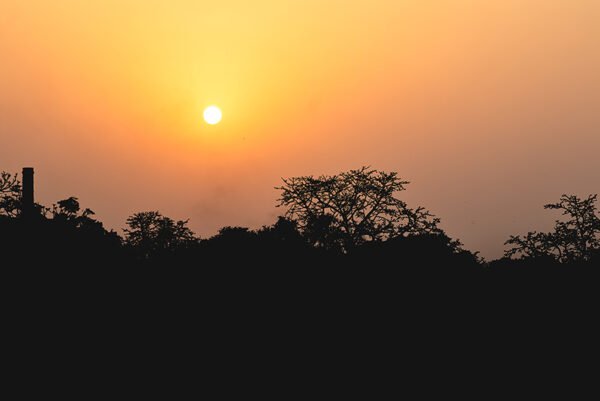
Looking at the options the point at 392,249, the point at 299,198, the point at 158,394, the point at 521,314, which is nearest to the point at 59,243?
the point at 158,394

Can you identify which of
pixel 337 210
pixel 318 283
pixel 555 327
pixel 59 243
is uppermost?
pixel 337 210

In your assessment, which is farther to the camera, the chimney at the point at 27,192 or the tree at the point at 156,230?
the tree at the point at 156,230

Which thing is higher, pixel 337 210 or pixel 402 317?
pixel 337 210

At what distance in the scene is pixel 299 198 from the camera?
70.4 metres

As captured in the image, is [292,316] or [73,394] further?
[292,316]

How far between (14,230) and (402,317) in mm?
22813

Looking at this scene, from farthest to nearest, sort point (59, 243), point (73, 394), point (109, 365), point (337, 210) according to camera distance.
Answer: point (337, 210) → point (59, 243) → point (109, 365) → point (73, 394)

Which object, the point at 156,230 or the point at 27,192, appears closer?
the point at 27,192

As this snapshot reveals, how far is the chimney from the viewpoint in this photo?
44.9 meters

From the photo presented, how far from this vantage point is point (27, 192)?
4669cm

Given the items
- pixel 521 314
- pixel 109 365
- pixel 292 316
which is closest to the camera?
pixel 109 365

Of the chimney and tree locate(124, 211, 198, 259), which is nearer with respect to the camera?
the chimney

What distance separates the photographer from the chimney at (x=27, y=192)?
1767 inches

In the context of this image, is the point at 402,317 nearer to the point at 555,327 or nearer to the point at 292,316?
the point at 292,316
